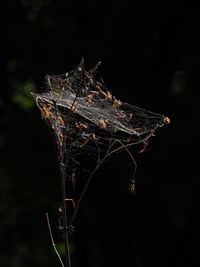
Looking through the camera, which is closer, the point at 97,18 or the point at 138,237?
the point at 138,237

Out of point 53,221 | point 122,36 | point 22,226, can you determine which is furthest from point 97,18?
point 22,226

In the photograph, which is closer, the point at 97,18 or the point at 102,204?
the point at 102,204

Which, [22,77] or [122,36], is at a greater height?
[122,36]

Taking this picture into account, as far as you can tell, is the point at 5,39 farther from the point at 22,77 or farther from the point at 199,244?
the point at 199,244

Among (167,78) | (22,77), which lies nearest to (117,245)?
(167,78)

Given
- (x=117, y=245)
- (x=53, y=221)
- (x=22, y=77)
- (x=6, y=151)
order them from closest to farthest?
(x=117, y=245), (x=6, y=151), (x=22, y=77), (x=53, y=221)

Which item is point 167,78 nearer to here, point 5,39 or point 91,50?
point 91,50

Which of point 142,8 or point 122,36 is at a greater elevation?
point 142,8

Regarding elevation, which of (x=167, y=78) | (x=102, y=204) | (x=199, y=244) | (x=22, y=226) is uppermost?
(x=167, y=78)

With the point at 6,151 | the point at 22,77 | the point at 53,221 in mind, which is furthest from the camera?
the point at 53,221
